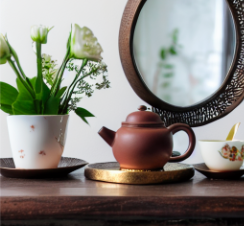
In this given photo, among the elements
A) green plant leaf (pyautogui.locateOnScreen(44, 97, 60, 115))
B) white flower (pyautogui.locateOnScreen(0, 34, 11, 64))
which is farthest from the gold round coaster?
white flower (pyautogui.locateOnScreen(0, 34, 11, 64))

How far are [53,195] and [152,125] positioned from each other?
261mm

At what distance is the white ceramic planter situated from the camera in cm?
70

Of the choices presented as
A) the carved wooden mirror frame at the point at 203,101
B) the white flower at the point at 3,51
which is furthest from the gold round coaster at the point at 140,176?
the carved wooden mirror frame at the point at 203,101

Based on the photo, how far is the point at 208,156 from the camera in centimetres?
71

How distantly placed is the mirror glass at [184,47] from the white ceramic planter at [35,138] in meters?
0.43

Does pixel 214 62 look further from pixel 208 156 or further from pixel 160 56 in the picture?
pixel 208 156

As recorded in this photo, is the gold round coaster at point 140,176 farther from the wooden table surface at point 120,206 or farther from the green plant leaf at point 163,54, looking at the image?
the green plant leaf at point 163,54

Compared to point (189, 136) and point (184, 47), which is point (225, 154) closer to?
point (189, 136)

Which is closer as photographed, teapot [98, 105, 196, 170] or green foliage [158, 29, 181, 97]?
teapot [98, 105, 196, 170]

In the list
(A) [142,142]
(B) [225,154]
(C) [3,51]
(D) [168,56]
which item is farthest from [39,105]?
(D) [168,56]

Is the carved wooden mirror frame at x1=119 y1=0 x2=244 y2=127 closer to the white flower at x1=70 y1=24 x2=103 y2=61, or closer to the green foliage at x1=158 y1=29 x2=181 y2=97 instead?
the green foliage at x1=158 y1=29 x2=181 y2=97

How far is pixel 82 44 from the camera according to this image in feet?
2.25

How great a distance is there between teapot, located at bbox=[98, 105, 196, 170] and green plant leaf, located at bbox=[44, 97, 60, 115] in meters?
0.12

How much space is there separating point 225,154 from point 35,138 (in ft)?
1.30
